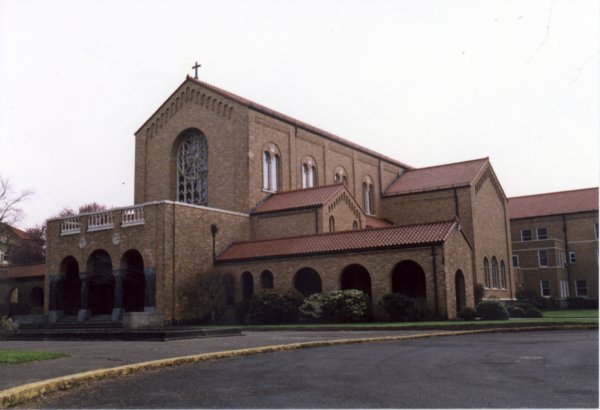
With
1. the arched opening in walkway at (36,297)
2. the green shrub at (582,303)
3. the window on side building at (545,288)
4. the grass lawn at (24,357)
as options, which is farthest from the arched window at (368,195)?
the grass lawn at (24,357)

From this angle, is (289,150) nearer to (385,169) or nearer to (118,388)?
(385,169)

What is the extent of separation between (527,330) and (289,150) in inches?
936

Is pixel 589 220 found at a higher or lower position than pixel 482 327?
higher

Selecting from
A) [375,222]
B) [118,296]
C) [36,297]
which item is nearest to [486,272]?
[375,222]

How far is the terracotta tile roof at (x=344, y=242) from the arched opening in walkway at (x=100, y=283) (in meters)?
6.37

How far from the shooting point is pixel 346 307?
2944 cm

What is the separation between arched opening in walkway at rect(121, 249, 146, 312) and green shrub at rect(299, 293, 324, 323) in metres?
9.61

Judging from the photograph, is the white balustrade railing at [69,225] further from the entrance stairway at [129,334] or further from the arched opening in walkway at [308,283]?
the entrance stairway at [129,334]

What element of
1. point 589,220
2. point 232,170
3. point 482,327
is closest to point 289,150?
point 232,170

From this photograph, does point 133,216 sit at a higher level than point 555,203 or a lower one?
lower

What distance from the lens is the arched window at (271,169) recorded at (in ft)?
137

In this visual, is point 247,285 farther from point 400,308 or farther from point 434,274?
point 434,274

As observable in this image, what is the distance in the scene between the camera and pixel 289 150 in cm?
4372

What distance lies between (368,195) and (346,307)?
23.5m
